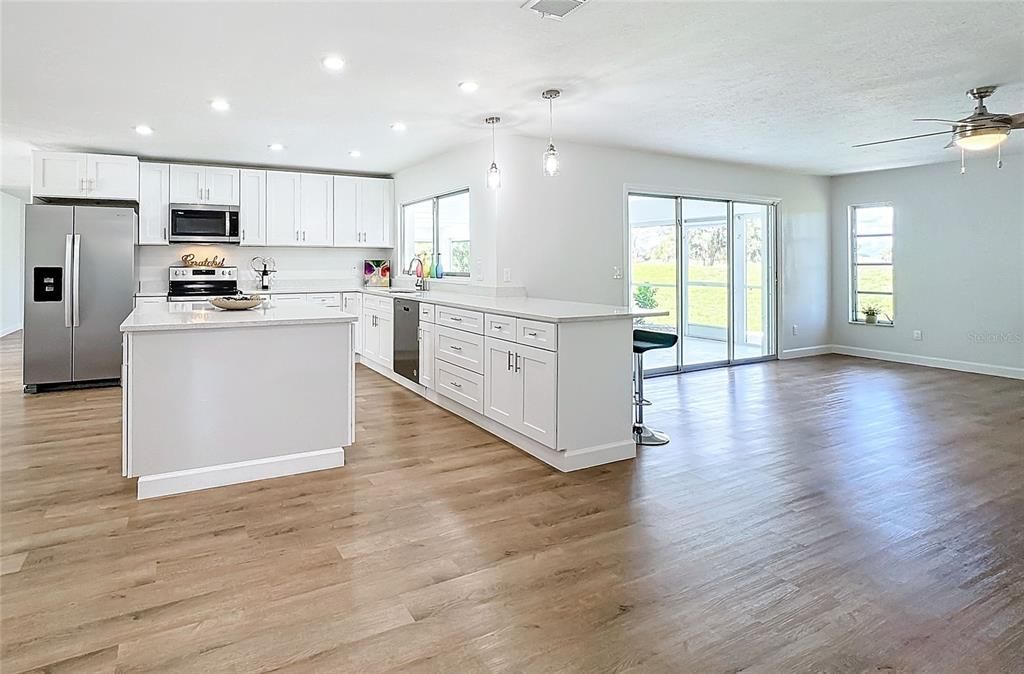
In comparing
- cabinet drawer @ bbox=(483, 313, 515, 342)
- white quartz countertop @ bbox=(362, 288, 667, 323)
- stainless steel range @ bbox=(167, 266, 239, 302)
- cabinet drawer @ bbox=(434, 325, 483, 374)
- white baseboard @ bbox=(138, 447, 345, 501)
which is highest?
stainless steel range @ bbox=(167, 266, 239, 302)

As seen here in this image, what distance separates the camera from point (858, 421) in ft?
15.4

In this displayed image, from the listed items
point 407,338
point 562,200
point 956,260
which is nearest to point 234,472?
point 407,338

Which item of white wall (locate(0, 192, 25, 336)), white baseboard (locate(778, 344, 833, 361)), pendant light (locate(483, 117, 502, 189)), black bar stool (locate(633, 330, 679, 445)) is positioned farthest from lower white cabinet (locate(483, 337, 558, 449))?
white wall (locate(0, 192, 25, 336))

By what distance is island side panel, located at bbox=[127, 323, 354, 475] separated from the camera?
3.19 m

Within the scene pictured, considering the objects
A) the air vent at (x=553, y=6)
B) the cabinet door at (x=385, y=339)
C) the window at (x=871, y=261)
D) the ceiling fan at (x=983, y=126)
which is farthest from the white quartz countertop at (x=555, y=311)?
the window at (x=871, y=261)

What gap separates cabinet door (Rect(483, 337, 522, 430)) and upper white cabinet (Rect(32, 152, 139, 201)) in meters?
4.53

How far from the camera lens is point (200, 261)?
701 centimetres

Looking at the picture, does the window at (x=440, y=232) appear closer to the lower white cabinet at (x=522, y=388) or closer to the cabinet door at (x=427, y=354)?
the cabinet door at (x=427, y=354)

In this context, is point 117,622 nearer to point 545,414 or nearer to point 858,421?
point 545,414

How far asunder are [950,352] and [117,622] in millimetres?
8251

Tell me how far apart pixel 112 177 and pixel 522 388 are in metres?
5.09

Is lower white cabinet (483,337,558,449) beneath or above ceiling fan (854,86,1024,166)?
beneath

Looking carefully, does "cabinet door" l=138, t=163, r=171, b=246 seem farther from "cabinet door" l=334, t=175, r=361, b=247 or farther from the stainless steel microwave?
"cabinet door" l=334, t=175, r=361, b=247

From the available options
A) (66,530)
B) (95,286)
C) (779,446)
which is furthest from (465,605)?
(95,286)
